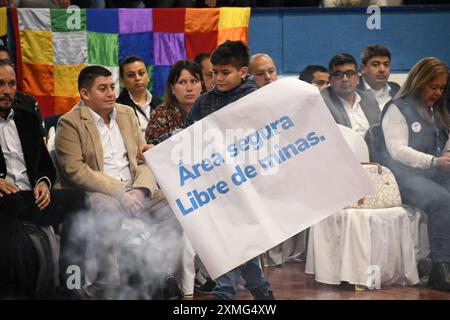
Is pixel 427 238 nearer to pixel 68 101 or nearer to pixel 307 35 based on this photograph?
pixel 307 35

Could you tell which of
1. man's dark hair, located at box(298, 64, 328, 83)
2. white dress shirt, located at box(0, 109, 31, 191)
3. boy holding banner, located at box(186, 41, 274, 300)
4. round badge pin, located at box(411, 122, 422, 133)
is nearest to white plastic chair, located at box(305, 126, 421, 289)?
round badge pin, located at box(411, 122, 422, 133)

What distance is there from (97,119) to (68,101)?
77.6 inches

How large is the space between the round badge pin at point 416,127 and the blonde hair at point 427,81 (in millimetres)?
141

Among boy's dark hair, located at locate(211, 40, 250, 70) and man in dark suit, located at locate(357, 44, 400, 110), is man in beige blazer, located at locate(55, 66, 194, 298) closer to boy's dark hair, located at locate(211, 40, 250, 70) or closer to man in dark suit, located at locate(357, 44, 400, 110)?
boy's dark hair, located at locate(211, 40, 250, 70)

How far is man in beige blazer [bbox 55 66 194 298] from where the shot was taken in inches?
173

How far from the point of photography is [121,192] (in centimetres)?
452

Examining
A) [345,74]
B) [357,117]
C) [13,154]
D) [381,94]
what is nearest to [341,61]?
[345,74]

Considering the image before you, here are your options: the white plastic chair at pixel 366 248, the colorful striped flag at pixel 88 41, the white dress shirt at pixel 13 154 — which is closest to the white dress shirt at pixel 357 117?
the white plastic chair at pixel 366 248

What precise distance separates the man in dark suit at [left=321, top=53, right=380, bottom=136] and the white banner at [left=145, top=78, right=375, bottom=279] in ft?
6.04

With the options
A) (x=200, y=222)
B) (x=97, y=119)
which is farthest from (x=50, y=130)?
(x=200, y=222)

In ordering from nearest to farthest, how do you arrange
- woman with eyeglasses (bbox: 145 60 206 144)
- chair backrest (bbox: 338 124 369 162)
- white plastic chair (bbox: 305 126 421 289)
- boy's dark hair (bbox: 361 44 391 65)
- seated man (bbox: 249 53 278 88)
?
1. white plastic chair (bbox: 305 126 421 289)
2. woman with eyeglasses (bbox: 145 60 206 144)
3. chair backrest (bbox: 338 124 369 162)
4. seated man (bbox: 249 53 278 88)
5. boy's dark hair (bbox: 361 44 391 65)

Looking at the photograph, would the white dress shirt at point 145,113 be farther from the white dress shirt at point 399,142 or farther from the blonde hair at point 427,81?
the blonde hair at point 427,81

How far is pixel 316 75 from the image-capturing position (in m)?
6.22

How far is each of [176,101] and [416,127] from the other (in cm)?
157
